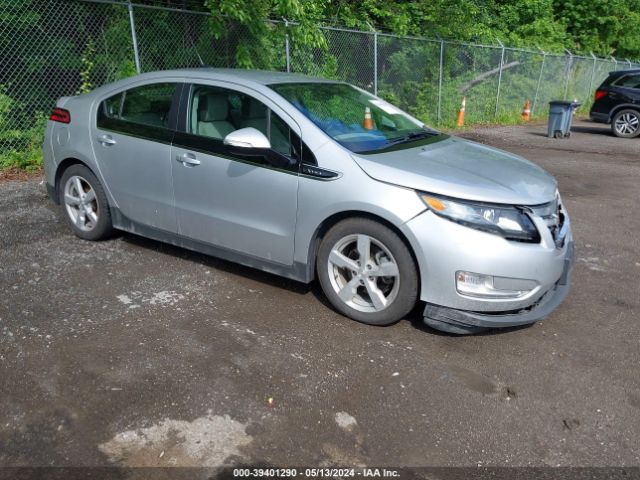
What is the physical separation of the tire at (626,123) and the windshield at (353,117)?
12784mm

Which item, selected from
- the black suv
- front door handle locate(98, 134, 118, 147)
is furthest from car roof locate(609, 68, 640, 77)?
front door handle locate(98, 134, 118, 147)

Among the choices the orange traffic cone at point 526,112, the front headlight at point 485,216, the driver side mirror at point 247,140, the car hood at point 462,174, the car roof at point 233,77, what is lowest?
the orange traffic cone at point 526,112

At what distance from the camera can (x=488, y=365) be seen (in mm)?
3459

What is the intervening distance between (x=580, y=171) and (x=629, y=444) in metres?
8.00

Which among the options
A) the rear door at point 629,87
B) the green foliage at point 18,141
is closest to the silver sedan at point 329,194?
the green foliage at point 18,141

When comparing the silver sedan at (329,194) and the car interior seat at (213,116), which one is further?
the car interior seat at (213,116)

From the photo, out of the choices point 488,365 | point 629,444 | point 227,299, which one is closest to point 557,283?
point 488,365

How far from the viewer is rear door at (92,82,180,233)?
14.8 feet

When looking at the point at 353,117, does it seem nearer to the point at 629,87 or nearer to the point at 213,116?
the point at 213,116

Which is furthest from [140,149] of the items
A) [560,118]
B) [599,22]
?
[599,22]

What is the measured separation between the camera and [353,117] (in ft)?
14.4

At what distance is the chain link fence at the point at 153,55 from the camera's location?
8102mm

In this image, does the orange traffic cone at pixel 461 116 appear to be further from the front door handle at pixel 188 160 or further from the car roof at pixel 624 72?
the front door handle at pixel 188 160

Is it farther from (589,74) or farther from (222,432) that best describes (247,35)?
(589,74)
